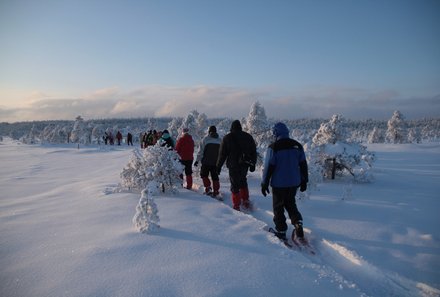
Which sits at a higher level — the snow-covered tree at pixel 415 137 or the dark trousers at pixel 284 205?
the dark trousers at pixel 284 205

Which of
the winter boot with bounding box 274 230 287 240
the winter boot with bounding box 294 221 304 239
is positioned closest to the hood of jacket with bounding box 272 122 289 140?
the winter boot with bounding box 294 221 304 239

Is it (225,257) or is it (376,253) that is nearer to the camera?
(225,257)

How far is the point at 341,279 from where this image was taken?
376 cm

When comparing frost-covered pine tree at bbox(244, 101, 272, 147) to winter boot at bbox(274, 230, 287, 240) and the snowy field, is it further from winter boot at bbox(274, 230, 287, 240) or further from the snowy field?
winter boot at bbox(274, 230, 287, 240)

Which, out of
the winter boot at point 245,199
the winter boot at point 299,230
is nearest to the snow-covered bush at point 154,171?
the winter boot at point 245,199

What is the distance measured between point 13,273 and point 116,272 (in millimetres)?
1253

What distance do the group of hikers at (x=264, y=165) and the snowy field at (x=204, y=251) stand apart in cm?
52

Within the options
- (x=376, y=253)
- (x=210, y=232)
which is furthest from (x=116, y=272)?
(x=376, y=253)

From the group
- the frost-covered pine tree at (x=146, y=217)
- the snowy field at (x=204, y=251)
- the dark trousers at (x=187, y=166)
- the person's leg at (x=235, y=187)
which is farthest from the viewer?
the dark trousers at (x=187, y=166)

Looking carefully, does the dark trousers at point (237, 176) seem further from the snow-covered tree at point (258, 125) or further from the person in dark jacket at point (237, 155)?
the snow-covered tree at point (258, 125)

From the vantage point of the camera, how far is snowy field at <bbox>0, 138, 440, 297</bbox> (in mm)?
3406

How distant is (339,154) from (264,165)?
7.58m

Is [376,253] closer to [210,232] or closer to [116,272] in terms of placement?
[210,232]

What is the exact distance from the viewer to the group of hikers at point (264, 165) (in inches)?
213
